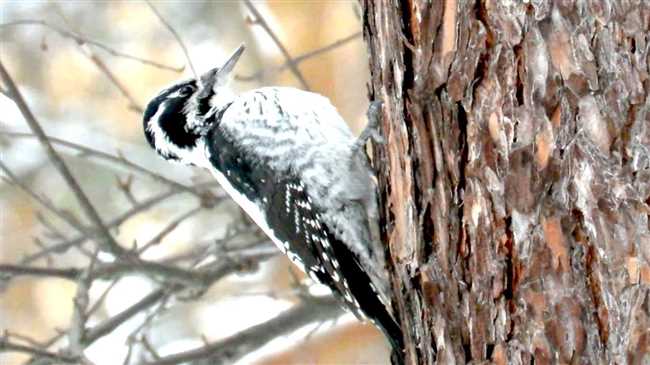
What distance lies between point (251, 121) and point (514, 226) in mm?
1438

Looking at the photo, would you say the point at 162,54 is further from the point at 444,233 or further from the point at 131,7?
the point at 444,233

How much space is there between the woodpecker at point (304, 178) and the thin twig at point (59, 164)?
0.38 m

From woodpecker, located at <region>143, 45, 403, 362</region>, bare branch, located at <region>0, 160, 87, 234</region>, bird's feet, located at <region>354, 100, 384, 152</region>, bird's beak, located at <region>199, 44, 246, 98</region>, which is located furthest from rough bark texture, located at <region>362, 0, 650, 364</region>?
bare branch, located at <region>0, 160, 87, 234</region>

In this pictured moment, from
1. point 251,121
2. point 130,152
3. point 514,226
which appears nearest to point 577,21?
point 514,226

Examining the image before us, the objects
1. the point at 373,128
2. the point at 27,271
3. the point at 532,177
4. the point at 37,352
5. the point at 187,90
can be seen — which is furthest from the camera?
the point at 187,90

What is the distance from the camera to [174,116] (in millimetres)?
3434

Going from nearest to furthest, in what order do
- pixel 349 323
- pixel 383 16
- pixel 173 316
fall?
pixel 383 16, pixel 349 323, pixel 173 316

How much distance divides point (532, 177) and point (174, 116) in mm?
1780

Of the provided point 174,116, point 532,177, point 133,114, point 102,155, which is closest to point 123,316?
point 102,155

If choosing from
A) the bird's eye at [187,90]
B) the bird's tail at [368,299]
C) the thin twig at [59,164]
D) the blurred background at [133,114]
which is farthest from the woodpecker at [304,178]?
the blurred background at [133,114]

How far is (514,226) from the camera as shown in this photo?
1912mm

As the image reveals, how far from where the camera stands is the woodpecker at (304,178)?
2.93 m

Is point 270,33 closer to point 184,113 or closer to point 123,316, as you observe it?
point 184,113

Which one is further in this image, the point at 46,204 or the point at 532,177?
the point at 46,204
